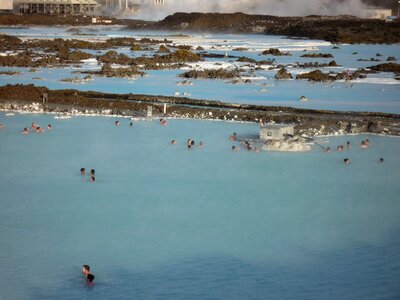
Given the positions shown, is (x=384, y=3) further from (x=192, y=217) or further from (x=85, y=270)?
(x=85, y=270)

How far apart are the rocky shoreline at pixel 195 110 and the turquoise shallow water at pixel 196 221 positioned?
1076 millimetres

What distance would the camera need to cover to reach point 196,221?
7.43 meters

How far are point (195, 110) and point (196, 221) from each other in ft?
23.0

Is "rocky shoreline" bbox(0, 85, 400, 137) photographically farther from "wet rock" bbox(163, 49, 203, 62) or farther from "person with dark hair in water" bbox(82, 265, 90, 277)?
"wet rock" bbox(163, 49, 203, 62)

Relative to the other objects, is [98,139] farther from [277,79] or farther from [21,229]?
[277,79]

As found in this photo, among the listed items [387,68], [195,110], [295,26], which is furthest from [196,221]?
[295,26]

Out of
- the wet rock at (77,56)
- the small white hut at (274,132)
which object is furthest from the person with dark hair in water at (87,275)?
the wet rock at (77,56)

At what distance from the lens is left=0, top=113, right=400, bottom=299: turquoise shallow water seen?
19.5 ft

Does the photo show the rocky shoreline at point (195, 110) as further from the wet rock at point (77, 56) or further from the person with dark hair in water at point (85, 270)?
the wet rock at point (77, 56)

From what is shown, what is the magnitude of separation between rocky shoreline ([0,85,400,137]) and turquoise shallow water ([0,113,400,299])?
108cm

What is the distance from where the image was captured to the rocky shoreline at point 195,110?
41.3 feet

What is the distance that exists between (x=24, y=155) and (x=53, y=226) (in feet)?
11.0

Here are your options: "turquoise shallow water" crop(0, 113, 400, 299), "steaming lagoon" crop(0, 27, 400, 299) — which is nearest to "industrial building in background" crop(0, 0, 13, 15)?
"steaming lagoon" crop(0, 27, 400, 299)

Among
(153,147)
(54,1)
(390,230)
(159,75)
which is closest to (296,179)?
(390,230)
